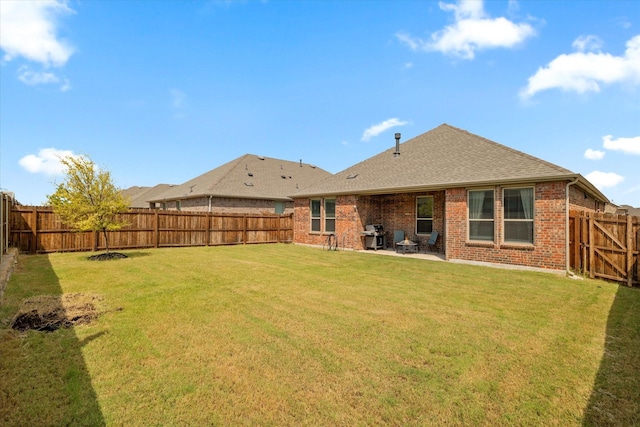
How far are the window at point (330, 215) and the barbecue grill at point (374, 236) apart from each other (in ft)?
6.61

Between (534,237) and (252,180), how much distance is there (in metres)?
18.9

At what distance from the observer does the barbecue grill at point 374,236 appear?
14.6m

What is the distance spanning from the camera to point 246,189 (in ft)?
72.4

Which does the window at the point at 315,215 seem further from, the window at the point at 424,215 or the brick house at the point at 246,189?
the window at the point at 424,215

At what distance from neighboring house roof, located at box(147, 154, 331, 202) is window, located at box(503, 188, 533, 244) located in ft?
52.2

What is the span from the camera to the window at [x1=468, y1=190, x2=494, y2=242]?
1041 centimetres

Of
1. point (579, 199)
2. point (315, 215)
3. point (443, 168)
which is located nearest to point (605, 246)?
point (579, 199)

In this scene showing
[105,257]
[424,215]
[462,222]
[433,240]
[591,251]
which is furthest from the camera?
[424,215]

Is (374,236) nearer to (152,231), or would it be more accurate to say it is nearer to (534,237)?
(534,237)

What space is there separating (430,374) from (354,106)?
1638 centimetres

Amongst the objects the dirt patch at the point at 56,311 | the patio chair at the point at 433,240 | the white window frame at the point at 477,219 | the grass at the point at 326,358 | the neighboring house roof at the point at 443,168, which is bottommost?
the grass at the point at 326,358

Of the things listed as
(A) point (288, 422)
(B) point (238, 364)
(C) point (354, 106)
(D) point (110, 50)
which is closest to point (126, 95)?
(D) point (110, 50)

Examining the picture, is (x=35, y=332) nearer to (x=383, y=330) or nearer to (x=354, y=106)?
(x=383, y=330)

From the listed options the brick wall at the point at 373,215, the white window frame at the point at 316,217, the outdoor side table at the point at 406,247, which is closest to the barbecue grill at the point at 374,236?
the brick wall at the point at 373,215
